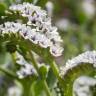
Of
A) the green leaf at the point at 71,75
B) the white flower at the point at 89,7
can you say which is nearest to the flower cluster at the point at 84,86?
the green leaf at the point at 71,75

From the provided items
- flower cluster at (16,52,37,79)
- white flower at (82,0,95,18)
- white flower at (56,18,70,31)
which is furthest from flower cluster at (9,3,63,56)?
white flower at (82,0,95,18)

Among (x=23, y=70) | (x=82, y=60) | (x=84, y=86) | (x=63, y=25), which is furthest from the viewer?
(x=63, y=25)

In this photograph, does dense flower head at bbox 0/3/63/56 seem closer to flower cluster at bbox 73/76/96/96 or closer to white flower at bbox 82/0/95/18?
flower cluster at bbox 73/76/96/96

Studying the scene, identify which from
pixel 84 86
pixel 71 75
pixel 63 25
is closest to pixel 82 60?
pixel 71 75

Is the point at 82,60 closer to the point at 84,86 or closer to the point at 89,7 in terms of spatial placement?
the point at 84,86

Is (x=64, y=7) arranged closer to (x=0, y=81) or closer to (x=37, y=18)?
(x=0, y=81)

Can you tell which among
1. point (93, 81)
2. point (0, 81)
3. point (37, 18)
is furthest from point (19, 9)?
point (0, 81)

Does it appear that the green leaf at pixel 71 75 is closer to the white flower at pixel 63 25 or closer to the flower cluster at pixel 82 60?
the flower cluster at pixel 82 60

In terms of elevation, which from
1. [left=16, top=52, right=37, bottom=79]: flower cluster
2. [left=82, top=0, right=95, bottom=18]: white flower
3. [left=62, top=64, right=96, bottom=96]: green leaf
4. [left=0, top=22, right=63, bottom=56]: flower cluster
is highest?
[left=82, top=0, right=95, bottom=18]: white flower
